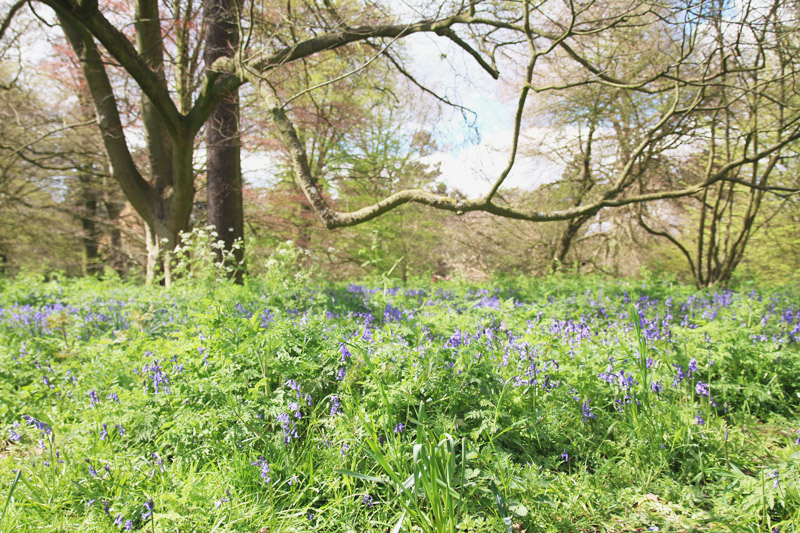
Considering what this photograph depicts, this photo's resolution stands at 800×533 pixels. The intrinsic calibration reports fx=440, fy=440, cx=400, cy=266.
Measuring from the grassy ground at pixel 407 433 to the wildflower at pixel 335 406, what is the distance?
0.06 ft

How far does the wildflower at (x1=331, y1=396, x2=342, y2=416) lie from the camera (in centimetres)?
226

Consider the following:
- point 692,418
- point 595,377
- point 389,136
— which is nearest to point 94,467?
point 595,377

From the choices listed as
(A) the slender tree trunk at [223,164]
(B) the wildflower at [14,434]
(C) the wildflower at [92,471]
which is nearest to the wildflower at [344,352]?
(C) the wildflower at [92,471]

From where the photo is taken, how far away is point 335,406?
228 cm

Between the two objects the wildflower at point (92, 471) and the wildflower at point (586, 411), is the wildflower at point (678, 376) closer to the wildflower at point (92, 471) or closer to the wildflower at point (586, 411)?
the wildflower at point (586, 411)

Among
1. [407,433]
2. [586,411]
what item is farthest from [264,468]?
[586,411]

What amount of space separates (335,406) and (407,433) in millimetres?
400

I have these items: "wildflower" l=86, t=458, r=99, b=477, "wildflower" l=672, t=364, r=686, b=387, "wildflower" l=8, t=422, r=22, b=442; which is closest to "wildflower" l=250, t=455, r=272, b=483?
"wildflower" l=86, t=458, r=99, b=477

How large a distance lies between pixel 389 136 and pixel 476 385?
38.3 feet

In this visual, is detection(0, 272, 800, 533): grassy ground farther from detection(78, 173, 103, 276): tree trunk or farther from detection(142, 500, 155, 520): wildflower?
detection(78, 173, 103, 276): tree trunk

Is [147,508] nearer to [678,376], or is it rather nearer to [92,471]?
[92,471]

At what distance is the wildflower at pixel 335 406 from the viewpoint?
7.41 ft

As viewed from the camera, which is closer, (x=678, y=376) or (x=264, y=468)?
(x=264, y=468)

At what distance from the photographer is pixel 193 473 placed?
2.08 m
